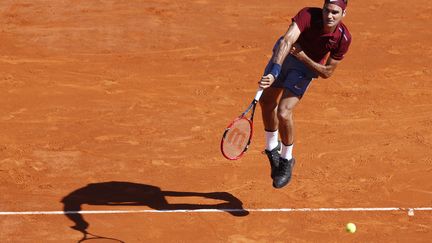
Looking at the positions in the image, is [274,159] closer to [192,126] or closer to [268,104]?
[268,104]

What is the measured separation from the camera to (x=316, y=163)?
44.0 ft

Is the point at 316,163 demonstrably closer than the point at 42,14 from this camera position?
Yes

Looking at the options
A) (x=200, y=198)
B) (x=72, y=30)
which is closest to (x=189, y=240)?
(x=200, y=198)

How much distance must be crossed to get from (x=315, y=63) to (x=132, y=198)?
320cm

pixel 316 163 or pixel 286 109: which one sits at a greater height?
pixel 286 109

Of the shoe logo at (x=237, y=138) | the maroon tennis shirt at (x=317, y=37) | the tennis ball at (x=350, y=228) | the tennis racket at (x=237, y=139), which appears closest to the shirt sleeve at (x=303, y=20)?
the maroon tennis shirt at (x=317, y=37)

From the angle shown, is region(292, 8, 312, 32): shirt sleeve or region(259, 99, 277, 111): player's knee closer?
region(292, 8, 312, 32): shirt sleeve

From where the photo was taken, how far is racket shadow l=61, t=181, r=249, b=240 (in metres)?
12.2

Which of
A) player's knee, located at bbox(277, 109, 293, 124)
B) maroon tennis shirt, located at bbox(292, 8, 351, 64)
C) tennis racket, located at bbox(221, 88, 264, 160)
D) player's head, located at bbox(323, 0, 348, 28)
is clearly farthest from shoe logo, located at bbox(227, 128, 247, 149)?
player's head, located at bbox(323, 0, 348, 28)

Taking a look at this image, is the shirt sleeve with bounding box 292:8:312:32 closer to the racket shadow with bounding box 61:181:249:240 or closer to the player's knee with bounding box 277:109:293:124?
the player's knee with bounding box 277:109:293:124

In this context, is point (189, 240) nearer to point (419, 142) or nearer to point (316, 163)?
point (316, 163)

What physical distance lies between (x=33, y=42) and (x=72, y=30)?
95 cm

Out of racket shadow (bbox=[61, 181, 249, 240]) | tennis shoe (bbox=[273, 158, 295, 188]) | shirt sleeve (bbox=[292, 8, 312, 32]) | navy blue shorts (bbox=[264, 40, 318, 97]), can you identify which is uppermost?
shirt sleeve (bbox=[292, 8, 312, 32])

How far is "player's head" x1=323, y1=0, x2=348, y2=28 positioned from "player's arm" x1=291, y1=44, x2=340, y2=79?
1.58 ft
